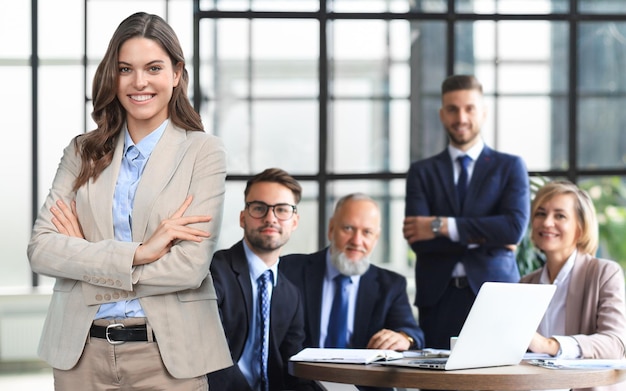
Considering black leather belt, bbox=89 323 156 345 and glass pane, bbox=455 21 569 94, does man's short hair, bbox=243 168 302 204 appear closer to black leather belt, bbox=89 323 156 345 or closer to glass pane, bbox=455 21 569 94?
black leather belt, bbox=89 323 156 345

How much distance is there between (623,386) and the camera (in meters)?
3.39

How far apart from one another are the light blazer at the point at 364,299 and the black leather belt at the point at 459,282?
1.62 ft

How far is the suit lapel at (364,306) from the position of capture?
13.0 ft

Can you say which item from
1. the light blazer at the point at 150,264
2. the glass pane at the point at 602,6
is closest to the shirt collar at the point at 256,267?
the light blazer at the point at 150,264

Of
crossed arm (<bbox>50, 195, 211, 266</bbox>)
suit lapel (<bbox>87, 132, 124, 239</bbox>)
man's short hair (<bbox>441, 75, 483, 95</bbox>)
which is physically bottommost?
crossed arm (<bbox>50, 195, 211, 266</bbox>)

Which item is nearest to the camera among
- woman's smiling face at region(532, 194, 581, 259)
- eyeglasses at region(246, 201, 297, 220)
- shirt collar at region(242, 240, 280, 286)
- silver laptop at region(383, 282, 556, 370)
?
silver laptop at region(383, 282, 556, 370)

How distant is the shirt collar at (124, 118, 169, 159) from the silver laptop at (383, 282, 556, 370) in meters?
0.89

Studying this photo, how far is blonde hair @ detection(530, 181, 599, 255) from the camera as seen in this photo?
12.1 ft

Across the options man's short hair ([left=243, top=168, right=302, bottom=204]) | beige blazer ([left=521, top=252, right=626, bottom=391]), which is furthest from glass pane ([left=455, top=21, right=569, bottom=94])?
beige blazer ([left=521, top=252, right=626, bottom=391])

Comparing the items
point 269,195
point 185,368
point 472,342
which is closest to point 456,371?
point 472,342

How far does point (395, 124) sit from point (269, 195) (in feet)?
6.20

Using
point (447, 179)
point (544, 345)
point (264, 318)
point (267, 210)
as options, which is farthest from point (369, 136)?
point (544, 345)

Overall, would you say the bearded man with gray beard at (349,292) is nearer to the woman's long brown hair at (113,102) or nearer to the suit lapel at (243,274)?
the suit lapel at (243,274)

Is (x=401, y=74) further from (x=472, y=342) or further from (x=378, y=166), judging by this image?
(x=472, y=342)
